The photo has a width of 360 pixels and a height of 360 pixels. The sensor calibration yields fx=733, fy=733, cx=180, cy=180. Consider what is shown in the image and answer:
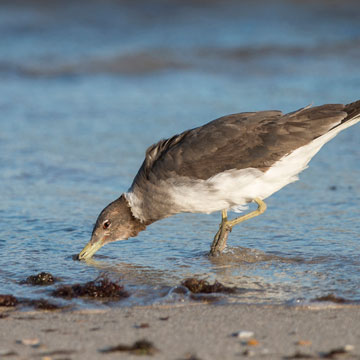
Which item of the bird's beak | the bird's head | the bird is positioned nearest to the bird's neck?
the bird's head

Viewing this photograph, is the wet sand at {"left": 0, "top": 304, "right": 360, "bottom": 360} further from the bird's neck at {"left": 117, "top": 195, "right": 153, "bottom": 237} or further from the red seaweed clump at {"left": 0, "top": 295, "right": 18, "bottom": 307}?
the bird's neck at {"left": 117, "top": 195, "right": 153, "bottom": 237}

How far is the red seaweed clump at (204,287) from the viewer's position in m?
5.87

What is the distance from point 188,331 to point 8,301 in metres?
1.56

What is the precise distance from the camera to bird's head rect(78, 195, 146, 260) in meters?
7.41

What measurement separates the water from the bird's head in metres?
0.16

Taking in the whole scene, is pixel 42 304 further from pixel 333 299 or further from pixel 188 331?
pixel 333 299

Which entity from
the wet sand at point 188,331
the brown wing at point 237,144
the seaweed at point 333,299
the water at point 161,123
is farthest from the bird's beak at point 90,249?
the seaweed at point 333,299

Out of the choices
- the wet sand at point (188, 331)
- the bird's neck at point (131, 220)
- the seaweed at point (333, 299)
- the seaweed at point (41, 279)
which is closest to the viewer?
the wet sand at point (188, 331)

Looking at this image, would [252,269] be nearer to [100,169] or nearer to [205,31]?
[100,169]

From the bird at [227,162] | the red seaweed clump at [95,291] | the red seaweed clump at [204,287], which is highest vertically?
the bird at [227,162]

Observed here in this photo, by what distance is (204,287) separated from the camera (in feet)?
19.4

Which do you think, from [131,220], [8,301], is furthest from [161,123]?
[8,301]

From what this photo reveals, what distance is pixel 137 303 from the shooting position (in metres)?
5.71

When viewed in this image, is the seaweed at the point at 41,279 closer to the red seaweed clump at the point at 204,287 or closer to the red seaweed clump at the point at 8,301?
the red seaweed clump at the point at 8,301
